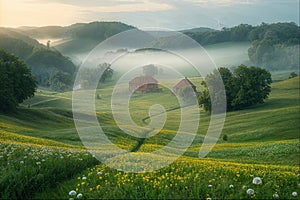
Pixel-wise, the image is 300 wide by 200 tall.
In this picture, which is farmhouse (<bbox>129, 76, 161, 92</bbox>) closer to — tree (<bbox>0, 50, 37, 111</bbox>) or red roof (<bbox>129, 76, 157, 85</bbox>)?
red roof (<bbox>129, 76, 157, 85</bbox>)

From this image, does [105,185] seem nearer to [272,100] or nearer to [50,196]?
[50,196]

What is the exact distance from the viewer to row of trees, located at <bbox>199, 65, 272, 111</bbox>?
9494 centimetres

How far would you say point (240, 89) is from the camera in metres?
96.0

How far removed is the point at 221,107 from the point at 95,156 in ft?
277

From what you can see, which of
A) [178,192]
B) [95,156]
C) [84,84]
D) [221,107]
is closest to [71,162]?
[95,156]

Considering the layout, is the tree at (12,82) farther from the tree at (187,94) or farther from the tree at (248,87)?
the tree at (187,94)

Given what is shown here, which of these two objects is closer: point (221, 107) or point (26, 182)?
point (26, 182)

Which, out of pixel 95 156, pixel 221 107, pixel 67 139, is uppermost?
pixel 95 156

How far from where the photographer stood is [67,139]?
1668 inches

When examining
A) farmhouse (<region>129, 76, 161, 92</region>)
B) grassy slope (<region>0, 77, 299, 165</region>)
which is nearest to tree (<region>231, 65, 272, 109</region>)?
grassy slope (<region>0, 77, 299, 165</region>)

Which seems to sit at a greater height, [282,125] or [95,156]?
[95,156]

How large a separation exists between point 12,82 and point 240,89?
61.0m

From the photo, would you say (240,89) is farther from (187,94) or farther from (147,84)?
(147,84)

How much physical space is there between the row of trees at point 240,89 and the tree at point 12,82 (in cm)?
5020
